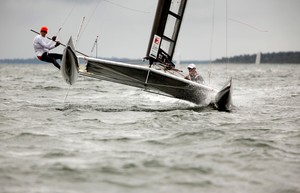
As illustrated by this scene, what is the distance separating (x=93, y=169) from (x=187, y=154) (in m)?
1.29

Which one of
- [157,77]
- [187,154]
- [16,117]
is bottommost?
[16,117]

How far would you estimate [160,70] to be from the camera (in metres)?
9.35

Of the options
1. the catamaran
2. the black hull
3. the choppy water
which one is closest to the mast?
the catamaran

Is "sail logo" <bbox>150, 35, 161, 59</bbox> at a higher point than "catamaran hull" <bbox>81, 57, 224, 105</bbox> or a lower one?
higher

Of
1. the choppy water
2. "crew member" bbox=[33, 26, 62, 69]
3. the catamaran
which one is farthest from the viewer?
"crew member" bbox=[33, 26, 62, 69]

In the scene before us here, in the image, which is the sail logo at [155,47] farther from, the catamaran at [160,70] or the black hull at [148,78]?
the black hull at [148,78]

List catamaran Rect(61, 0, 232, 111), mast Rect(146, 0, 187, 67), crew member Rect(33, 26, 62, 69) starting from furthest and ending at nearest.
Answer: mast Rect(146, 0, 187, 67) → crew member Rect(33, 26, 62, 69) → catamaran Rect(61, 0, 232, 111)

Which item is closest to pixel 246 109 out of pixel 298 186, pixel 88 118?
pixel 88 118

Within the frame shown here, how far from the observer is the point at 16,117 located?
25.8 ft

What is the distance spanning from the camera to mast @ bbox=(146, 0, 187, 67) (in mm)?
9625

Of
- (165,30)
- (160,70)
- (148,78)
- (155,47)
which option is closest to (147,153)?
(148,78)

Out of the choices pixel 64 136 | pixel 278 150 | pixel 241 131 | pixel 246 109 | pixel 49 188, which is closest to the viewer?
pixel 49 188

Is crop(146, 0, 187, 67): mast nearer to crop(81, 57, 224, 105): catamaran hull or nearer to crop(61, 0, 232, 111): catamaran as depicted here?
crop(61, 0, 232, 111): catamaran

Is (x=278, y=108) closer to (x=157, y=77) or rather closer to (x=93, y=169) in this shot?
(x=157, y=77)
